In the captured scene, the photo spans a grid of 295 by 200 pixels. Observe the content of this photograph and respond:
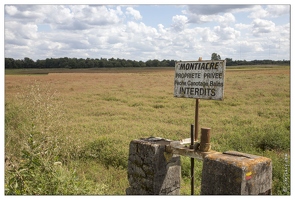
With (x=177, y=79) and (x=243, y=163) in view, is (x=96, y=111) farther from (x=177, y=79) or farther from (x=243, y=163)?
(x=243, y=163)

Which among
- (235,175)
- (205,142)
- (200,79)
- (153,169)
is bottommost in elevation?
(153,169)

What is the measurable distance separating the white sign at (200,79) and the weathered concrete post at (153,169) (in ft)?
2.81

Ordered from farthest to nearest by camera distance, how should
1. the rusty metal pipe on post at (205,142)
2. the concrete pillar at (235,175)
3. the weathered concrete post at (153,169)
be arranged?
the weathered concrete post at (153,169)
the rusty metal pipe on post at (205,142)
the concrete pillar at (235,175)

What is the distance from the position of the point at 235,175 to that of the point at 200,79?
1423mm

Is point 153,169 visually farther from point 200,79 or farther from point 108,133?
point 108,133

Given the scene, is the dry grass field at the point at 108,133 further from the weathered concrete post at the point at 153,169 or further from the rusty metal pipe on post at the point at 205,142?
the rusty metal pipe on post at the point at 205,142

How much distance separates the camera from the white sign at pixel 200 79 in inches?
146

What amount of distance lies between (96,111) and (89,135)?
453cm

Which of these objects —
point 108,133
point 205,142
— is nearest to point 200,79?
point 205,142

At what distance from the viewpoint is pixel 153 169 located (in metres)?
4.04

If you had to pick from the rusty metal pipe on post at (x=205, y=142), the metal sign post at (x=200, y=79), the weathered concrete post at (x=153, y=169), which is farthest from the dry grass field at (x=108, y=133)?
the metal sign post at (x=200, y=79)

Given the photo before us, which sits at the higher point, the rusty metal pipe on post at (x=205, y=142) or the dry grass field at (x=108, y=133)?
the rusty metal pipe on post at (x=205, y=142)

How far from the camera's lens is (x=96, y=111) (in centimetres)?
1352
